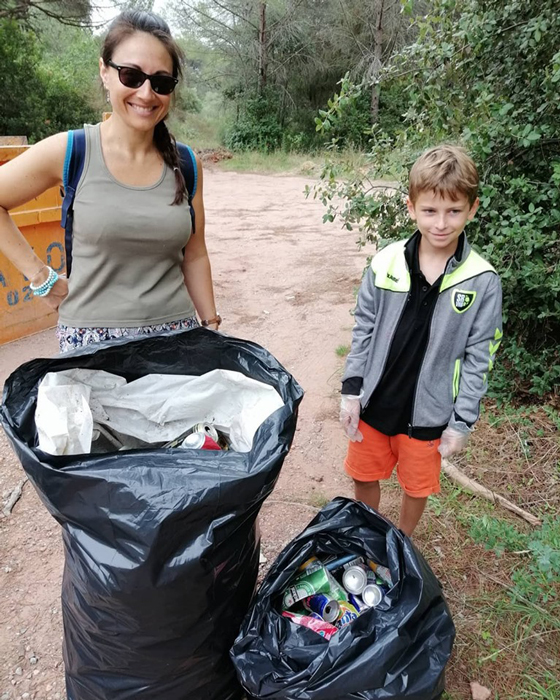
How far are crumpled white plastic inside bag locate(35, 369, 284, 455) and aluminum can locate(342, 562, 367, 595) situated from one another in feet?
1.58

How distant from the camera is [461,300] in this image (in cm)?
162

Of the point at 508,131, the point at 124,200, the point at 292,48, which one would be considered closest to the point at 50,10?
the point at 292,48

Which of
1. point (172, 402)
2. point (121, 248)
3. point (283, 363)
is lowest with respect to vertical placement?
point (283, 363)

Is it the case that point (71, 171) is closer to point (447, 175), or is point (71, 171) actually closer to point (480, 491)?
point (447, 175)

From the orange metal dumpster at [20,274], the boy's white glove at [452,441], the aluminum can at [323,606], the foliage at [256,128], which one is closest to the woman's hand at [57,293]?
the aluminum can at [323,606]

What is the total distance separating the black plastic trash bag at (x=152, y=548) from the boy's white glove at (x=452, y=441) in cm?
58

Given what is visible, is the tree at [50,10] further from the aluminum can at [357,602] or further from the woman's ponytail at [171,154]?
the aluminum can at [357,602]

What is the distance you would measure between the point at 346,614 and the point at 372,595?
10cm

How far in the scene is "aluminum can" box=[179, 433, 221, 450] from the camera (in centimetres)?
146

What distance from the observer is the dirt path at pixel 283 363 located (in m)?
1.92

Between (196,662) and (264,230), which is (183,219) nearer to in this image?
(196,662)

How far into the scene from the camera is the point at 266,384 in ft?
5.09

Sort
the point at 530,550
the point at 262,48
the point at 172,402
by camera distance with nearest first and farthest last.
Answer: the point at 172,402 < the point at 530,550 < the point at 262,48

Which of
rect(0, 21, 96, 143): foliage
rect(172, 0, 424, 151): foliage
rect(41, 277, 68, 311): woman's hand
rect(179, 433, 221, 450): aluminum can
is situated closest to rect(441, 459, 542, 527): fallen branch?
rect(179, 433, 221, 450): aluminum can
